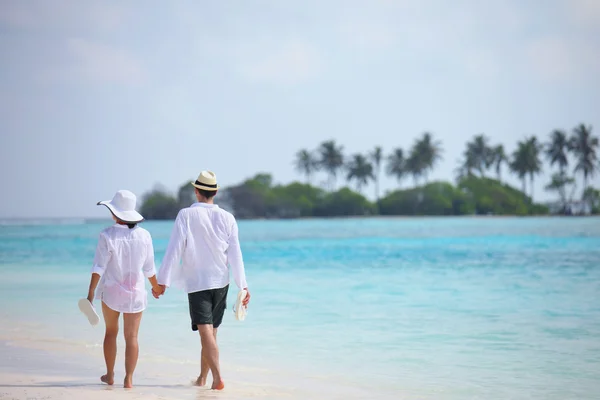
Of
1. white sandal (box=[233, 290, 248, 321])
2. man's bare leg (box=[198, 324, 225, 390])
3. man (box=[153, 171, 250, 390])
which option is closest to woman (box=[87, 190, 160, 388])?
man (box=[153, 171, 250, 390])

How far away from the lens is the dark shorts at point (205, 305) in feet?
16.9

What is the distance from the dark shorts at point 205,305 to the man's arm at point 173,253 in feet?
0.85

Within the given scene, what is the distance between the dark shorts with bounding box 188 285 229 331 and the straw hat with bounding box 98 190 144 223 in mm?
689

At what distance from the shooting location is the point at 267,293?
14.9m

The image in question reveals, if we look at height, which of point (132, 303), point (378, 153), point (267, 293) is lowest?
point (267, 293)

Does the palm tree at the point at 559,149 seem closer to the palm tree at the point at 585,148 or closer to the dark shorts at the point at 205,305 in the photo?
the palm tree at the point at 585,148

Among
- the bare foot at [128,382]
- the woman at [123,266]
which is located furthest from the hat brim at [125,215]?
the bare foot at [128,382]

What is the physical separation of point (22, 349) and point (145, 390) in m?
2.87

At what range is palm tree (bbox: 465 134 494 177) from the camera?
105 m

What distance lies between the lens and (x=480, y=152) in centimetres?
10556

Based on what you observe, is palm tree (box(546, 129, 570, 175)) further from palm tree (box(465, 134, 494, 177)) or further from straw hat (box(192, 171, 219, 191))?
straw hat (box(192, 171, 219, 191))

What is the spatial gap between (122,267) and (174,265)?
1.15 ft

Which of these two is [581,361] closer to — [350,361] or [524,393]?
[524,393]

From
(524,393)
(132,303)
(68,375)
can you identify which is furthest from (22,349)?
(524,393)
